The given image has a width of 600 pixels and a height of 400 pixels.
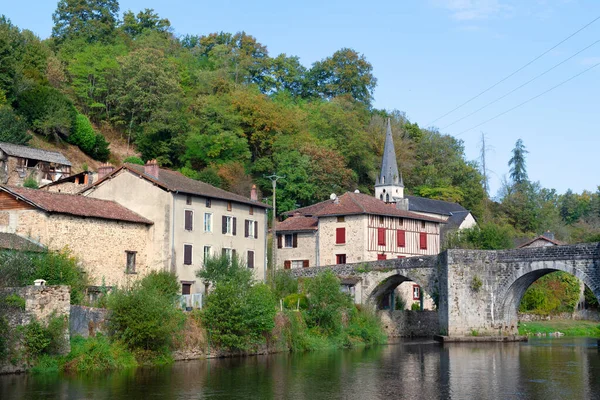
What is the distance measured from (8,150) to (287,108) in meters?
29.9

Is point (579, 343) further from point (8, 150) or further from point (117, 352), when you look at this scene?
point (8, 150)

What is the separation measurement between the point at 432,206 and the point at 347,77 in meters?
21.2

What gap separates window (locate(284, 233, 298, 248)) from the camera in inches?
2066

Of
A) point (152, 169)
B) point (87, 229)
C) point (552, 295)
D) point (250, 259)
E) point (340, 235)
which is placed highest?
point (152, 169)

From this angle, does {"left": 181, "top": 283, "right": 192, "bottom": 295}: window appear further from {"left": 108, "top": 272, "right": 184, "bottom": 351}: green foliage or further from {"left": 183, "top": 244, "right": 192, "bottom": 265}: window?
{"left": 108, "top": 272, "right": 184, "bottom": 351}: green foliage

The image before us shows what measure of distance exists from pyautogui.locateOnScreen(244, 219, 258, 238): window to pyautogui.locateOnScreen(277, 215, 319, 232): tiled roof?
29.4 feet

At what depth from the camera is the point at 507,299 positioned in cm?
4128

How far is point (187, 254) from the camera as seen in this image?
38.4 meters

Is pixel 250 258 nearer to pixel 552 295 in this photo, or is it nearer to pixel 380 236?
pixel 380 236

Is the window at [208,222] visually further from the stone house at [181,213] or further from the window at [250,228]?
the window at [250,228]

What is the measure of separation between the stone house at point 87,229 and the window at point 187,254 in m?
1.67

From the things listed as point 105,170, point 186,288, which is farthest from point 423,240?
point 105,170

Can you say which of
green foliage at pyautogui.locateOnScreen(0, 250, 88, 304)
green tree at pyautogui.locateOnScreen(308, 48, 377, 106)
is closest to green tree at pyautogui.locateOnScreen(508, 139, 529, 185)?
green tree at pyautogui.locateOnScreen(308, 48, 377, 106)

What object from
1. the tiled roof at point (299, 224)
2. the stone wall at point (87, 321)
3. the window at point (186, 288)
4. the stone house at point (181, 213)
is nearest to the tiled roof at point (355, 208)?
the tiled roof at point (299, 224)
